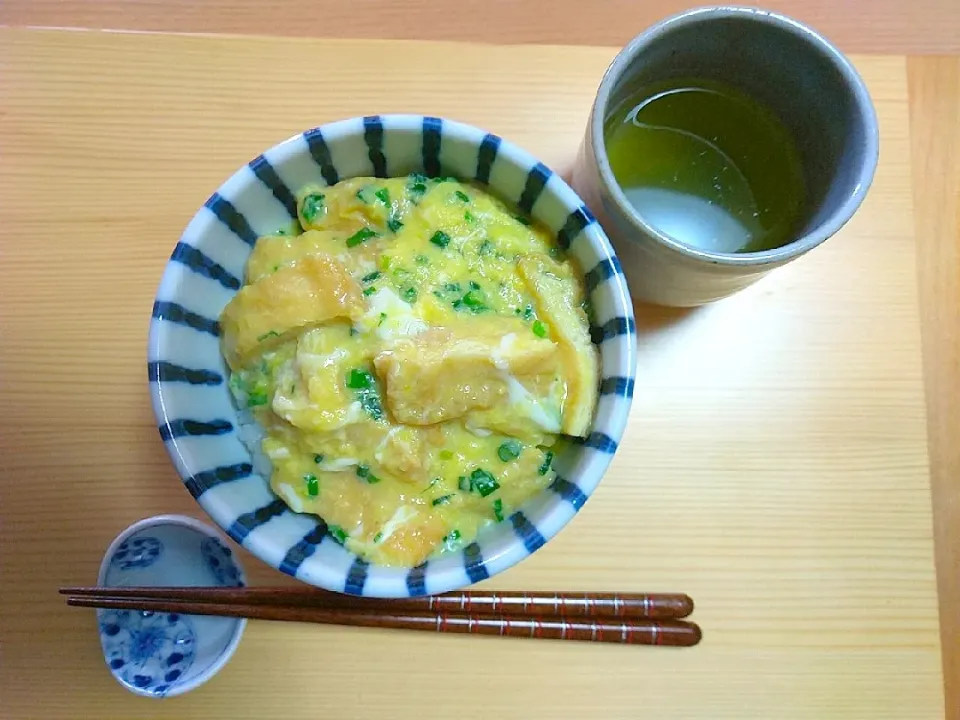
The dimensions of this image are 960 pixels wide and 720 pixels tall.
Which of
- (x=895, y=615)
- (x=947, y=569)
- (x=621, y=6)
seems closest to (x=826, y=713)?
(x=895, y=615)

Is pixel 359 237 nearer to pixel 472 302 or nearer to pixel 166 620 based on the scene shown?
pixel 472 302

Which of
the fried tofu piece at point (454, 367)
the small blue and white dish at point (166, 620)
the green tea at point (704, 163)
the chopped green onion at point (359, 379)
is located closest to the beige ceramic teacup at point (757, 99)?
the green tea at point (704, 163)

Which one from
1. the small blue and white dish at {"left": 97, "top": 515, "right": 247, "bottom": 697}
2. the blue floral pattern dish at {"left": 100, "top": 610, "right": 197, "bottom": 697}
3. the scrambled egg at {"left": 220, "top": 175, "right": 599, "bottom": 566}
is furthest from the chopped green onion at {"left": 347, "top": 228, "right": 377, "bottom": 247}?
the blue floral pattern dish at {"left": 100, "top": 610, "right": 197, "bottom": 697}

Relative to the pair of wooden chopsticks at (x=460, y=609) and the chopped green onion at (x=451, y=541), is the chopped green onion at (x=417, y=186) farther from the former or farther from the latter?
the pair of wooden chopsticks at (x=460, y=609)

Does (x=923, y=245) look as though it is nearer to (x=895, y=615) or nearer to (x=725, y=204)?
(x=725, y=204)

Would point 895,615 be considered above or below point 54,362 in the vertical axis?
below

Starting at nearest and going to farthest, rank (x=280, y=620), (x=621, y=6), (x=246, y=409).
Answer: (x=246, y=409), (x=280, y=620), (x=621, y=6)
